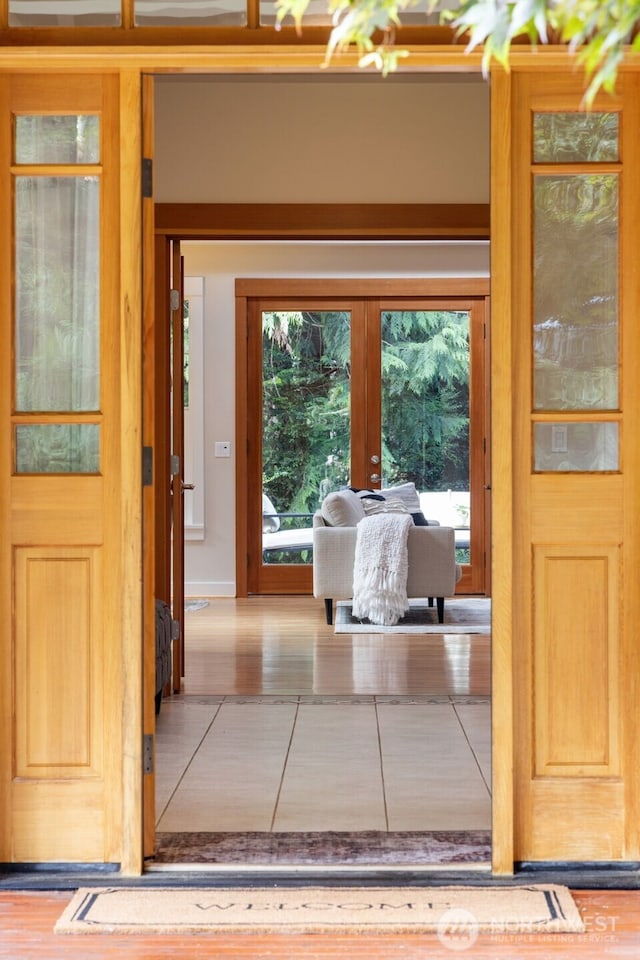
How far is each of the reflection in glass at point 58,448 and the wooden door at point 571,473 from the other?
1166 millimetres

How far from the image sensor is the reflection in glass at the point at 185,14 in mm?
2830

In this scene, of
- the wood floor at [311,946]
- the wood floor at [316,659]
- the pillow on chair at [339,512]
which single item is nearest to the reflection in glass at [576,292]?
the wood floor at [311,946]

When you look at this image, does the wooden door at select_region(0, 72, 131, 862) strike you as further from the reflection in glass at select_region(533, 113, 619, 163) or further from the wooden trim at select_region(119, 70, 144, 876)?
the reflection in glass at select_region(533, 113, 619, 163)

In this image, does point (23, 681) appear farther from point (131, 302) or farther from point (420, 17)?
point (420, 17)

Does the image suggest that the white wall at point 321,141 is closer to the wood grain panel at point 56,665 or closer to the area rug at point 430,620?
the wood grain panel at point 56,665

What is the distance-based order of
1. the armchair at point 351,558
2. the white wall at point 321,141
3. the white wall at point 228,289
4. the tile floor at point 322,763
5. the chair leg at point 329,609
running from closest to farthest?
the tile floor at point 322,763 → the white wall at point 321,141 → the armchair at point 351,558 → the chair leg at point 329,609 → the white wall at point 228,289

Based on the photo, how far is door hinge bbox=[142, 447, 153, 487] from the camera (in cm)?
287

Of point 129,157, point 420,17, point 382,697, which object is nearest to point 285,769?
point 382,697

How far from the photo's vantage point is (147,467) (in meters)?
2.88

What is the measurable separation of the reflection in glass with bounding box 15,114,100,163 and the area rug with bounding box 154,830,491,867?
6.68ft

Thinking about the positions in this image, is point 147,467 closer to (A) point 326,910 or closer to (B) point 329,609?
(A) point 326,910

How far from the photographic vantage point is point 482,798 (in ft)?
11.5

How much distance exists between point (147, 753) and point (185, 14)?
2.10 m

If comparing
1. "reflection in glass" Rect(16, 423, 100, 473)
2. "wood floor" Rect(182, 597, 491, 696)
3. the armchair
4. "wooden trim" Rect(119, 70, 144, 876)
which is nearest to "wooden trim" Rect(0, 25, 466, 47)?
"wooden trim" Rect(119, 70, 144, 876)
